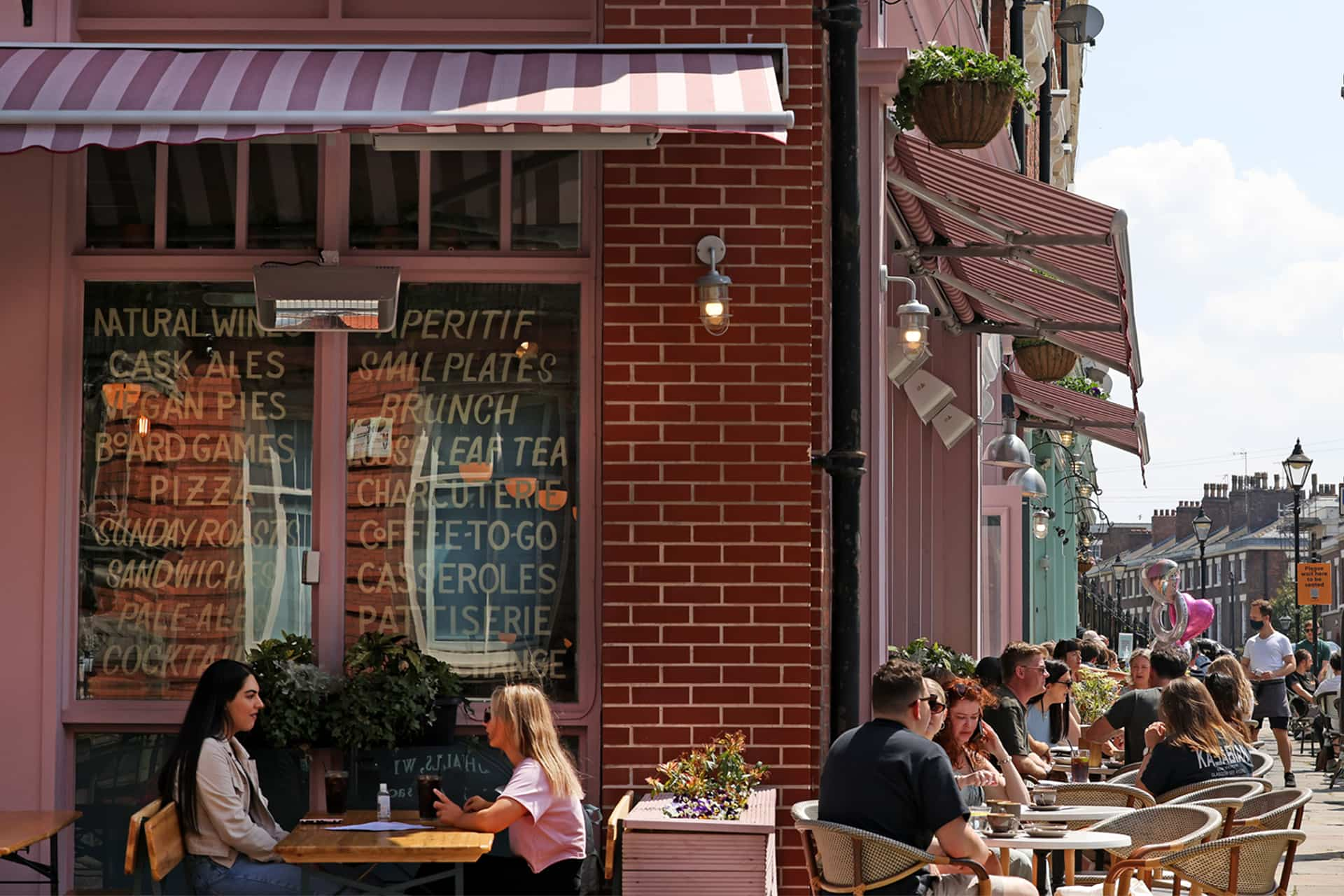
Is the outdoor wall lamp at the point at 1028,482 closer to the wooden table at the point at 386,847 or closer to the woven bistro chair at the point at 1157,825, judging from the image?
the woven bistro chair at the point at 1157,825

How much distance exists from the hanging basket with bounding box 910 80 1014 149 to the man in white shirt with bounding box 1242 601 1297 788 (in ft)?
42.2

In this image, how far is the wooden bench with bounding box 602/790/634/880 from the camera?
759cm

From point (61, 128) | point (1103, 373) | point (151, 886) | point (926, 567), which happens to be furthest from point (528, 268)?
point (1103, 373)

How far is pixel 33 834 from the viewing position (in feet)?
24.0

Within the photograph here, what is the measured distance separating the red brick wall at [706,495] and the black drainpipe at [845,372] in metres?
0.12

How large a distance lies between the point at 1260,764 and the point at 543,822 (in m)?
4.80

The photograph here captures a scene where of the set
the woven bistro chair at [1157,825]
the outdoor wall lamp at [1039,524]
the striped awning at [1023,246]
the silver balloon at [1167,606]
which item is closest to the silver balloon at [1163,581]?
the silver balloon at [1167,606]

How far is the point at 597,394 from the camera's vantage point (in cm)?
841

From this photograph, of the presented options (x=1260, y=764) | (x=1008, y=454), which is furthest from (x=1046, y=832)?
(x=1008, y=454)

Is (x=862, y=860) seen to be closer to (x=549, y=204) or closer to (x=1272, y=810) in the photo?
(x=1272, y=810)

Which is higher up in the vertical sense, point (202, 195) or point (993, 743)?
point (202, 195)

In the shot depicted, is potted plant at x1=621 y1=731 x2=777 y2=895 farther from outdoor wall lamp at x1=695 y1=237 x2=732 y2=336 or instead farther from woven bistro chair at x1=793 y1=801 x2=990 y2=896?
outdoor wall lamp at x1=695 y1=237 x2=732 y2=336

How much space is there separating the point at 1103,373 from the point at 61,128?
16374mm

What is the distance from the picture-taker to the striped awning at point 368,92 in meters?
6.52
